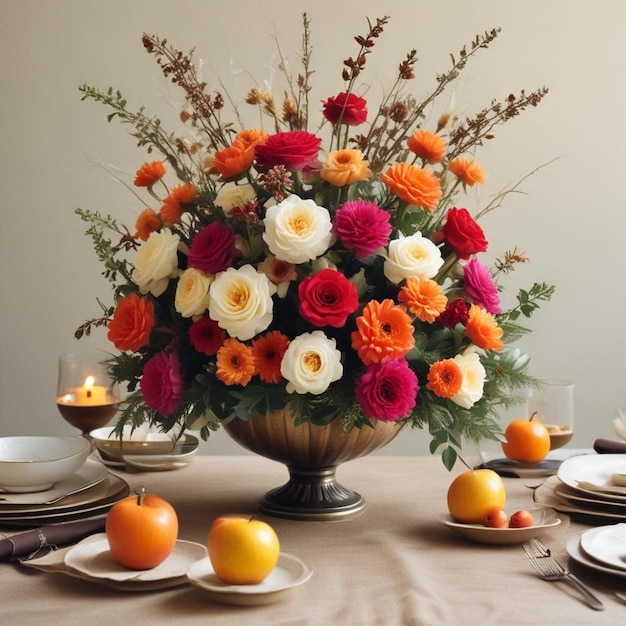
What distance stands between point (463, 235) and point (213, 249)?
13.3 inches

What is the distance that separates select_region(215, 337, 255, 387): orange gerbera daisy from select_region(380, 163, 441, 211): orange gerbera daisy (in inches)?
11.4

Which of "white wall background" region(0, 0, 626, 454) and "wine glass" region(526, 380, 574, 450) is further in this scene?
"white wall background" region(0, 0, 626, 454)

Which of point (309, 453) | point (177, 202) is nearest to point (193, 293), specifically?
point (177, 202)

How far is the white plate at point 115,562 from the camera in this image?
98 cm

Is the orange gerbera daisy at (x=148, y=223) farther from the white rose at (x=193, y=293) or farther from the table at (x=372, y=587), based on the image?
the table at (x=372, y=587)

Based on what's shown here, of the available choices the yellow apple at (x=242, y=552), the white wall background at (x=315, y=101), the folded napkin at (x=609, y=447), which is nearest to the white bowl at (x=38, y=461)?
the yellow apple at (x=242, y=552)

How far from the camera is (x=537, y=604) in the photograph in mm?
960

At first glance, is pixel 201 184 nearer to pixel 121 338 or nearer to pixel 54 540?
pixel 121 338

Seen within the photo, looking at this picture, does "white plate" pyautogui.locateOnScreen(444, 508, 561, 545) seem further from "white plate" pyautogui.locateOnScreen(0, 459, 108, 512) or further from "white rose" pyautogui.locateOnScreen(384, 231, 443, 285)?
"white plate" pyautogui.locateOnScreen(0, 459, 108, 512)

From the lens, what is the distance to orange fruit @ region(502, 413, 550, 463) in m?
1.58

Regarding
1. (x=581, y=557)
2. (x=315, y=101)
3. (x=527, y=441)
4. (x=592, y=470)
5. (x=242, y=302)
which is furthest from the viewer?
(x=315, y=101)

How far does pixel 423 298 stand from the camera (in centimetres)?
117

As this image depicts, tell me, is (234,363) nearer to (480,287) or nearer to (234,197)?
(234,197)

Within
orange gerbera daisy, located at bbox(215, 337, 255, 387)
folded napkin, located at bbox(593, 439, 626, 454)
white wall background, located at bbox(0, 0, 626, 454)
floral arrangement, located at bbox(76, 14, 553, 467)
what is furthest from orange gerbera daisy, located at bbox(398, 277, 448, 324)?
white wall background, located at bbox(0, 0, 626, 454)
